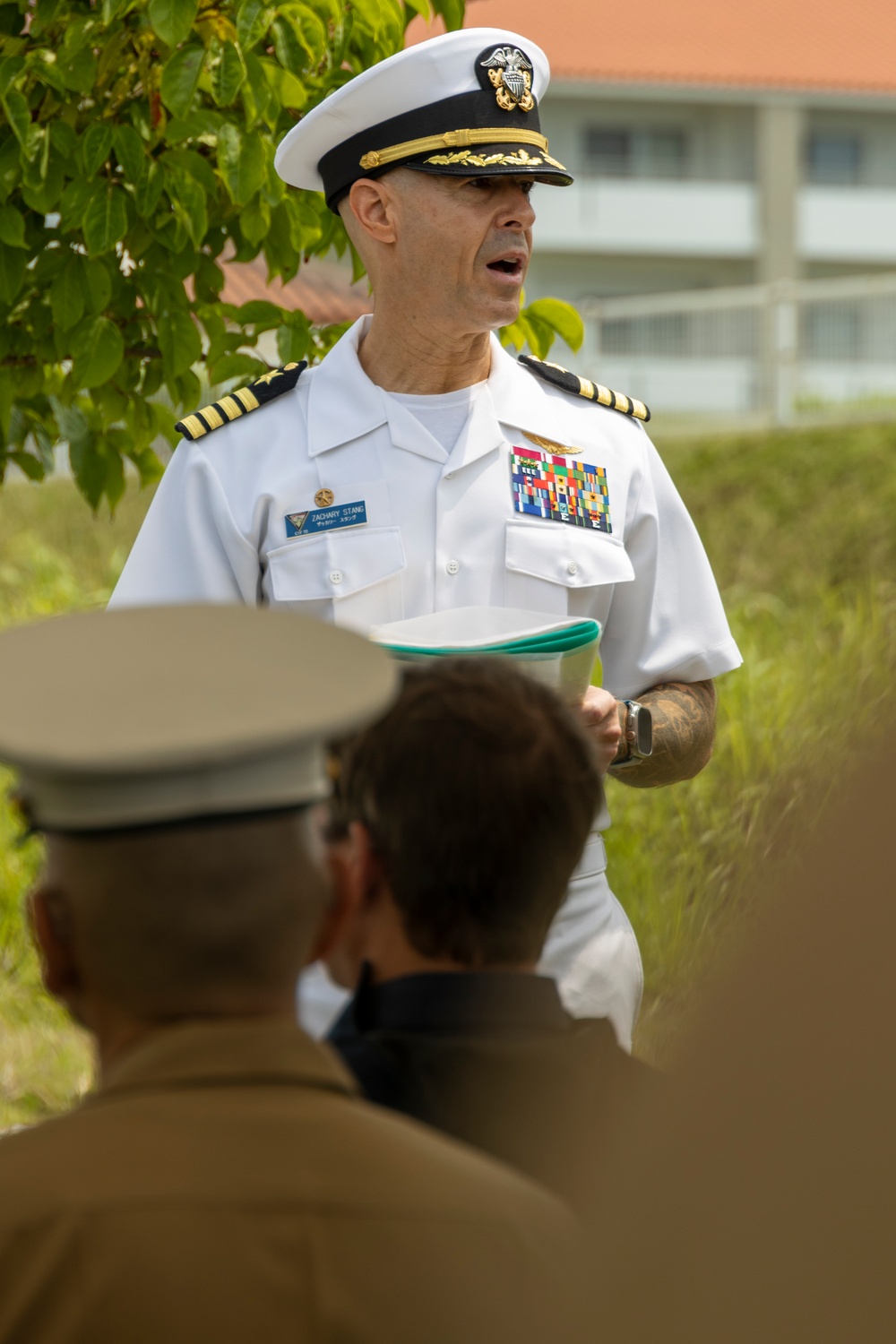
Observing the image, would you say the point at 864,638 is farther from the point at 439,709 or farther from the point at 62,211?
the point at 439,709

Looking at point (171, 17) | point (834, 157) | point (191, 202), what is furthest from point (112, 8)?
point (834, 157)

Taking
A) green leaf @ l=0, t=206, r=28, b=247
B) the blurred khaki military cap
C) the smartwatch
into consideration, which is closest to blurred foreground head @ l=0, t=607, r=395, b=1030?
the blurred khaki military cap

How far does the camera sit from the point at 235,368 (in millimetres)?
2822

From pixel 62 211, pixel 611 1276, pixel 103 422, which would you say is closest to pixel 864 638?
pixel 103 422

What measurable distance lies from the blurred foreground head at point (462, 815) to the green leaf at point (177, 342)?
1781 millimetres

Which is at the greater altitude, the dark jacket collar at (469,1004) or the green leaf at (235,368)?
the green leaf at (235,368)

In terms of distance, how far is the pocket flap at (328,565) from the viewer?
218cm

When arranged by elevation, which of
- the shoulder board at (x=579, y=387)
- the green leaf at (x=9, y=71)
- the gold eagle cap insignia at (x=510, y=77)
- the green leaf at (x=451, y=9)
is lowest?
the shoulder board at (x=579, y=387)

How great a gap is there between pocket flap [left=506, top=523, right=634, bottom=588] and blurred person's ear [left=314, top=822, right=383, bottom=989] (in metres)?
1.19

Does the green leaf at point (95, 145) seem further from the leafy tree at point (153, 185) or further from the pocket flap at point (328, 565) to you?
the pocket flap at point (328, 565)

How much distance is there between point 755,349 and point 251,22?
13452 millimetres

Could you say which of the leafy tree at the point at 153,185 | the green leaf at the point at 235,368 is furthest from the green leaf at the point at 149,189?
the green leaf at the point at 235,368

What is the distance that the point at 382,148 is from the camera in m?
2.24

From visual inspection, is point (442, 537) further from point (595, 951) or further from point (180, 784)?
point (180, 784)
